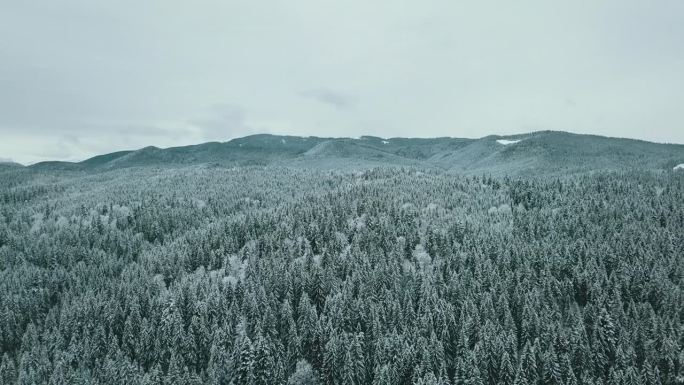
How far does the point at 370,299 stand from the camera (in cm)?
8725

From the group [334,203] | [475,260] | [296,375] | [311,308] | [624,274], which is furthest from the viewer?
[334,203]

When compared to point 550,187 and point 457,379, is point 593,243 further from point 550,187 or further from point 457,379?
point 550,187

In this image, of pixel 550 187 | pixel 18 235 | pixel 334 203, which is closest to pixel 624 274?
pixel 334 203

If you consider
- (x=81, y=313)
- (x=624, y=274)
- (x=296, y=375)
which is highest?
(x=624, y=274)

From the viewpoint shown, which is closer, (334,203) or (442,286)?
(442,286)

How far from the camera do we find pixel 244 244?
12725 cm

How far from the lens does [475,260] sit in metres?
101

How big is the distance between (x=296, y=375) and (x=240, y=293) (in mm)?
28806

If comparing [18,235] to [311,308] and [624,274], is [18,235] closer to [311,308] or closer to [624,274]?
[311,308]

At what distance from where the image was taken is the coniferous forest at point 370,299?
72000mm

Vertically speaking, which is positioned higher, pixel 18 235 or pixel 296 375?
pixel 18 235

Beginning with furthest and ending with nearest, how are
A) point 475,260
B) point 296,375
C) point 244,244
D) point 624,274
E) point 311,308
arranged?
point 244,244 < point 475,260 < point 624,274 < point 311,308 < point 296,375

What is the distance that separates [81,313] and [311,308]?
202 feet

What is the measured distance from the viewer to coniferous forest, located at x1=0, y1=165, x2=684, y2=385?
72000mm
